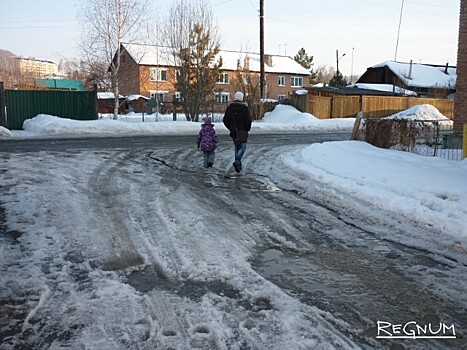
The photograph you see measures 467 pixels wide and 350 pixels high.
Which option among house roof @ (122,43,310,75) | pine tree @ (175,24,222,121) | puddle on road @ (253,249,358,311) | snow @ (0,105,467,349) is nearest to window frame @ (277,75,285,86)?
house roof @ (122,43,310,75)

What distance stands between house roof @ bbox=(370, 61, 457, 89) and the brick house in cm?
1171

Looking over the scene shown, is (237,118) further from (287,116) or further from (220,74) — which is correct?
(287,116)

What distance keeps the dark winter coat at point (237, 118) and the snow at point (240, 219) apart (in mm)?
1180

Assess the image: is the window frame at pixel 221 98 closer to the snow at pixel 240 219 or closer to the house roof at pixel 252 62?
the house roof at pixel 252 62

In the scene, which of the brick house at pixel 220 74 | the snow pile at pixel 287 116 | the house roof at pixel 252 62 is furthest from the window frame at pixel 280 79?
the snow pile at pixel 287 116

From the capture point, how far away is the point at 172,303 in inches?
142

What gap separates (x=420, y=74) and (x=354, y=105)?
3026 centimetres

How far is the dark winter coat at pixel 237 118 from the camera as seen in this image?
10.1 meters

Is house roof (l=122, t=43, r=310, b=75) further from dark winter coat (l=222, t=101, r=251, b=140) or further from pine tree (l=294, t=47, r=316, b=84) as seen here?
dark winter coat (l=222, t=101, r=251, b=140)

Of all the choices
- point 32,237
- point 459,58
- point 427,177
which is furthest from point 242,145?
point 459,58

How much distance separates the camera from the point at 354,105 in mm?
35281

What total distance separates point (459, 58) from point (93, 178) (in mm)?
12937

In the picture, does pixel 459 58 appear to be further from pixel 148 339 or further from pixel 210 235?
pixel 148 339

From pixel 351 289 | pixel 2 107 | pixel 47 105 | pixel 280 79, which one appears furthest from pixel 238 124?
pixel 280 79
